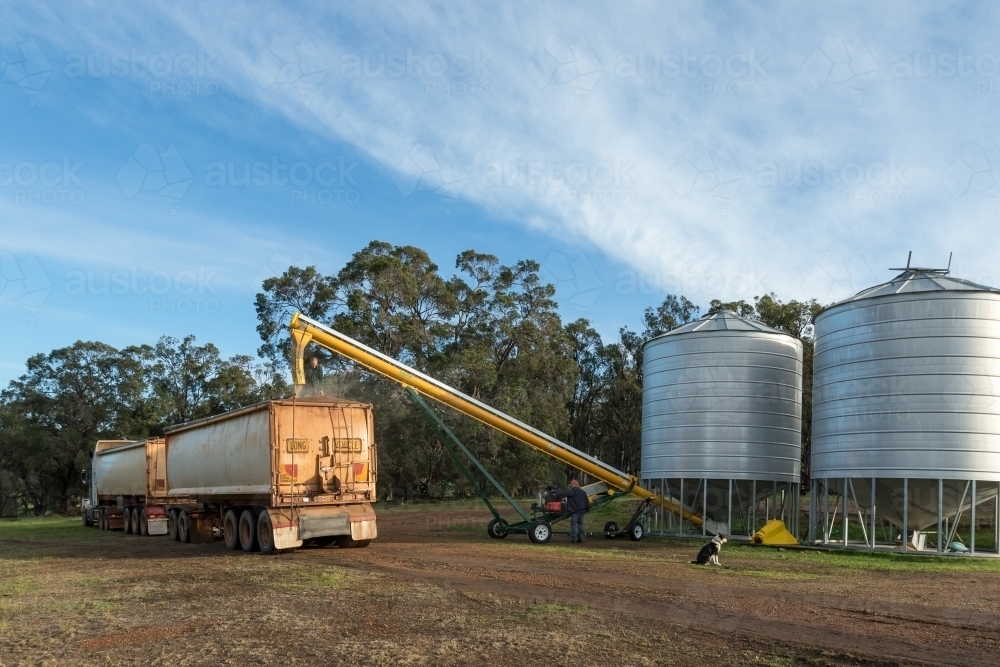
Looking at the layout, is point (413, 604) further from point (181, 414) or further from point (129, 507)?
point (181, 414)

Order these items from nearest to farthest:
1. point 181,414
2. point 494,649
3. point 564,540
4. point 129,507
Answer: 1. point 494,649
2. point 564,540
3. point 129,507
4. point 181,414

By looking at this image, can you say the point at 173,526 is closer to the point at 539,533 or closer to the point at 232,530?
the point at 232,530

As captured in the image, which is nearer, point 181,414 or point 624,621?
point 624,621

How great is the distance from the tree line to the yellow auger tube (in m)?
19.9

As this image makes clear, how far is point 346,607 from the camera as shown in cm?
1132

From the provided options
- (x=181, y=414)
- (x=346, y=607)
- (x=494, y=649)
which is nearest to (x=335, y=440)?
(x=346, y=607)

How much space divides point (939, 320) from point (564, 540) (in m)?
11.3

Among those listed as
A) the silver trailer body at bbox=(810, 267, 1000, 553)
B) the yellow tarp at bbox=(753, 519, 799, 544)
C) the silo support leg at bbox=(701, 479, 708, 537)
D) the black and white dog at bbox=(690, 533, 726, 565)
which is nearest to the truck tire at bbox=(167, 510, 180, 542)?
the silo support leg at bbox=(701, 479, 708, 537)

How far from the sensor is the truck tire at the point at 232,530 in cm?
2048

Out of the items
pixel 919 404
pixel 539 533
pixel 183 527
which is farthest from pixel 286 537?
pixel 919 404

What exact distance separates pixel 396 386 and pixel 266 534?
28.5m

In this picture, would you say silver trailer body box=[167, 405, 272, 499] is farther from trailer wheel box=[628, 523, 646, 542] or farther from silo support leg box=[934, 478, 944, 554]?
silo support leg box=[934, 478, 944, 554]

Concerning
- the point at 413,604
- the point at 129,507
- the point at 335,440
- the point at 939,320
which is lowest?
the point at 129,507

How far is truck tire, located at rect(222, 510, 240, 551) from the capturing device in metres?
20.5
